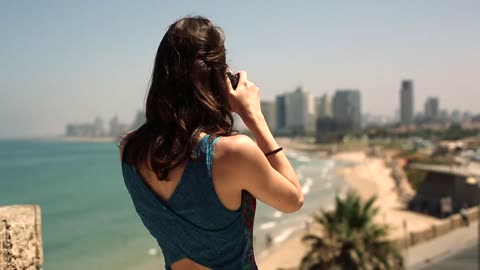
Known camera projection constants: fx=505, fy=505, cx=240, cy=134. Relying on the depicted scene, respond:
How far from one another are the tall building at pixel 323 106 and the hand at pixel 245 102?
157m

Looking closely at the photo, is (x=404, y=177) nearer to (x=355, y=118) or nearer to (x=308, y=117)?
(x=308, y=117)

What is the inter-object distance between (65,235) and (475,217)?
26.6 m

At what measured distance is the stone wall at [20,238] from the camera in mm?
1561

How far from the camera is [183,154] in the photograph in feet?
3.92

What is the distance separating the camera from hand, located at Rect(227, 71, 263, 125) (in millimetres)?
1375

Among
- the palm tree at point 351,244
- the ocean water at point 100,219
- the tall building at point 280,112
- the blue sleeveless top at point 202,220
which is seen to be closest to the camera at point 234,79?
the blue sleeveless top at point 202,220

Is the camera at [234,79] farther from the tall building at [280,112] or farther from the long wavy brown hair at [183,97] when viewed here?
the tall building at [280,112]

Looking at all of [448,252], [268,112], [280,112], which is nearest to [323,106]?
[280,112]

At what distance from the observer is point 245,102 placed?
1383 mm

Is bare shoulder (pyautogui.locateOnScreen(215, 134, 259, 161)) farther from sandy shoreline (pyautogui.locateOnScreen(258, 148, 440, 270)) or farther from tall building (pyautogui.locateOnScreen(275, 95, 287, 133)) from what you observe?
tall building (pyautogui.locateOnScreen(275, 95, 287, 133))

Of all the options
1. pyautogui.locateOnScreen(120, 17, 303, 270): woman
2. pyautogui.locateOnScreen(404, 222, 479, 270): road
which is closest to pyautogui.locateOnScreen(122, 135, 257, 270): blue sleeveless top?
pyautogui.locateOnScreen(120, 17, 303, 270): woman

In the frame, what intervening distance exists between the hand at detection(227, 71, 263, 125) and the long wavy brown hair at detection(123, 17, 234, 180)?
0.15ft

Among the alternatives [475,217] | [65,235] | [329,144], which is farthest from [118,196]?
[329,144]

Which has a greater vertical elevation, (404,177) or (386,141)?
(404,177)
